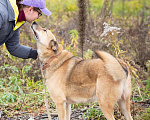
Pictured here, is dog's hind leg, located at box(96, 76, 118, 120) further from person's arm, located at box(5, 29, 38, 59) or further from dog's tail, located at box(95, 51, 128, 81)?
person's arm, located at box(5, 29, 38, 59)

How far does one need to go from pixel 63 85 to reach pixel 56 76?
0.17 meters

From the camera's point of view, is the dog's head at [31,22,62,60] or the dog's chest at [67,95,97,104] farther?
the dog's head at [31,22,62,60]

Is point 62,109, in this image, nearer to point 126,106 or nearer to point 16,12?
point 126,106

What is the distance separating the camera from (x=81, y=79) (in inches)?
121

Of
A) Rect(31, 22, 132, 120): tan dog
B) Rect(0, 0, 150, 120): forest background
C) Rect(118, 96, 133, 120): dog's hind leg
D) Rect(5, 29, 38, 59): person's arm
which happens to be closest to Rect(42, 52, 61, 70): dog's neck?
Rect(31, 22, 132, 120): tan dog

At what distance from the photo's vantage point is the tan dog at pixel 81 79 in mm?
2850

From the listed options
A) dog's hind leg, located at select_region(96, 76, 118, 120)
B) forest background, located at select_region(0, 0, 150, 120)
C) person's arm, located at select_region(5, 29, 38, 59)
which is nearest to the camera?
dog's hind leg, located at select_region(96, 76, 118, 120)

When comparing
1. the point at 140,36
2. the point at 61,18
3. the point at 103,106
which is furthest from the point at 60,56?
the point at 61,18

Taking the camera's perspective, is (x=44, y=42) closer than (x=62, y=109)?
No

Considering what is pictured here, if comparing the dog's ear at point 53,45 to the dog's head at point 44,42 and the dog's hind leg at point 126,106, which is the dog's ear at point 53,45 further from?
the dog's hind leg at point 126,106

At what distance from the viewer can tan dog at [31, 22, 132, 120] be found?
2850 millimetres

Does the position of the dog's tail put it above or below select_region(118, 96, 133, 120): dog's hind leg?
above

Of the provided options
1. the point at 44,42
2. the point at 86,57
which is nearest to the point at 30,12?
the point at 44,42

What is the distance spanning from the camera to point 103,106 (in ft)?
9.41
